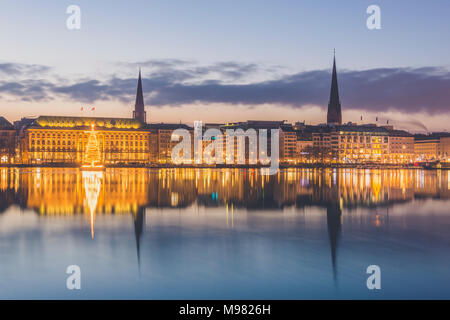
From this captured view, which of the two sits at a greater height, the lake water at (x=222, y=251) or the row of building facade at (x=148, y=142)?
the row of building facade at (x=148, y=142)

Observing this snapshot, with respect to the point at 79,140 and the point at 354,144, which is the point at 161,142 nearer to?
the point at 79,140

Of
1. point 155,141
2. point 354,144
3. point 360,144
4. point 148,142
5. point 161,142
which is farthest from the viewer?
point 360,144

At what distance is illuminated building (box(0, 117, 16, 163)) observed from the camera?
141 meters

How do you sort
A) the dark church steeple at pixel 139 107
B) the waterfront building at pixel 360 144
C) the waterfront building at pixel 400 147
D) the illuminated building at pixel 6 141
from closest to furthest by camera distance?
1. the illuminated building at pixel 6 141
2. the waterfront building at pixel 360 144
3. the dark church steeple at pixel 139 107
4. the waterfront building at pixel 400 147

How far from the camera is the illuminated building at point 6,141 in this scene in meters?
141

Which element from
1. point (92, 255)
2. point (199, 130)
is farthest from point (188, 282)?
point (199, 130)

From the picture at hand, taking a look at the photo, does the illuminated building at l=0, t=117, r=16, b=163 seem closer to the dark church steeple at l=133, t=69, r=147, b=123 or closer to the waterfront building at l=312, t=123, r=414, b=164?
the dark church steeple at l=133, t=69, r=147, b=123

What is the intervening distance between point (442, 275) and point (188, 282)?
5.44 meters

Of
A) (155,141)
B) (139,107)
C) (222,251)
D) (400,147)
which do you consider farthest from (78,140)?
(222,251)

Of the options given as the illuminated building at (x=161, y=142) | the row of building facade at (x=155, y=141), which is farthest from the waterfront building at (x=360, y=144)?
the illuminated building at (x=161, y=142)

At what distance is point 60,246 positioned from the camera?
1358 cm

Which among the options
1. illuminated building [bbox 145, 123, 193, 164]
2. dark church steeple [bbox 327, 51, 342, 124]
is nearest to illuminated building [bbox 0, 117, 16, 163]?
illuminated building [bbox 145, 123, 193, 164]

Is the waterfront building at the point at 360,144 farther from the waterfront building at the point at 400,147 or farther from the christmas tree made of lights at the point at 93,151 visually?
the christmas tree made of lights at the point at 93,151

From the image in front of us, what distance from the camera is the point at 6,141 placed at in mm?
156500
